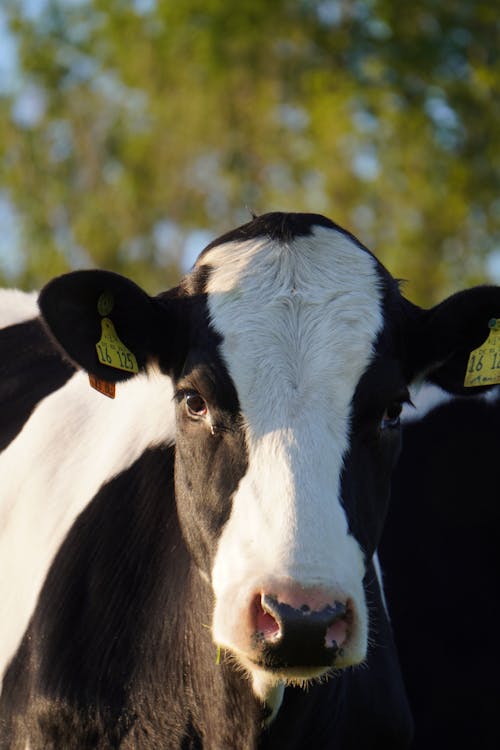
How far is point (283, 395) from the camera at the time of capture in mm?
3848

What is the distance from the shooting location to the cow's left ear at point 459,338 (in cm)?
438

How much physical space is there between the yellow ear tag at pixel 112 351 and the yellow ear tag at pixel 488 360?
3.88ft

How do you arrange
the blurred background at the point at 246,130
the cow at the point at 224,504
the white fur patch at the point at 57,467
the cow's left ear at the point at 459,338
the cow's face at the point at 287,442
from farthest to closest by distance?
the blurred background at the point at 246,130 → the white fur patch at the point at 57,467 → the cow's left ear at the point at 459,338 → the cow at the point at 224,504 → the cow's face at the point at 287,442

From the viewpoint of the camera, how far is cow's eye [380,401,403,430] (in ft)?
13.4

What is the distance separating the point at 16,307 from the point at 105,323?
2.05 metres

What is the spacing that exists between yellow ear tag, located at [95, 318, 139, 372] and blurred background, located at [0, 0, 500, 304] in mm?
18352

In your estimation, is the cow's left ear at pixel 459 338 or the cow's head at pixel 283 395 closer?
the cow's head at pixel 283 395

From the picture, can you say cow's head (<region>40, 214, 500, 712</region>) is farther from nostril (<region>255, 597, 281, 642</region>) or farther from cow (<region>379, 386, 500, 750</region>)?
cow (<region>379, 386, 500, 750</region>)

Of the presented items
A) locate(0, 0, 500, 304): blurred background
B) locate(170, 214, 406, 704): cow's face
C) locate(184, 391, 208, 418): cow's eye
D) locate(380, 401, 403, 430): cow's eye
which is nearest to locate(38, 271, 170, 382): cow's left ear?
locate(170, 214, 406, 704): cow's face

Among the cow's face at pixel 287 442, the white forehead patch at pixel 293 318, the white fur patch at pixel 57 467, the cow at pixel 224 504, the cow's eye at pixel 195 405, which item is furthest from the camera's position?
the white fur patch at pixel 57 467

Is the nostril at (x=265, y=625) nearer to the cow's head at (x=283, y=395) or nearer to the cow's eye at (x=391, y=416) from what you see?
the cow's head at (x=283, y=395)

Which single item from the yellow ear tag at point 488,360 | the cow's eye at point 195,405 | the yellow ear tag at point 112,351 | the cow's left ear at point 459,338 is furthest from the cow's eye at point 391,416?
the yellow ear tag at point 112,351

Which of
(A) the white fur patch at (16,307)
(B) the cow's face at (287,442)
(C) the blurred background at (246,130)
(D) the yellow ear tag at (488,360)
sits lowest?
(B) the cow's face at (287,442)

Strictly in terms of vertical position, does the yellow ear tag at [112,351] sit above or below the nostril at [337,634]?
above
